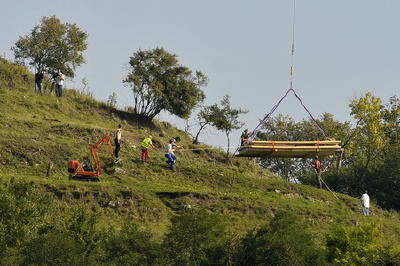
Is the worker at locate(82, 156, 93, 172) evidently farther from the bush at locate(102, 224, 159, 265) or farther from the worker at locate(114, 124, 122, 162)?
the bush at locate(102, 224, 159, 265)

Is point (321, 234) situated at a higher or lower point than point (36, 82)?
lower

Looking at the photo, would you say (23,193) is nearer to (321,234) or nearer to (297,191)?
(321,234)

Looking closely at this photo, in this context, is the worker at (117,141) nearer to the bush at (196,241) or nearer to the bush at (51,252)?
the bush at (196,241)

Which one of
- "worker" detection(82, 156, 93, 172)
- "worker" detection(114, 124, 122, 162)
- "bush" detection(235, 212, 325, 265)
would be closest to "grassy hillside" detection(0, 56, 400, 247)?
"worker" detection(114, 124, 122, 162)

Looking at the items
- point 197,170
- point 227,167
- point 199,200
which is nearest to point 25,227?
point 199,200

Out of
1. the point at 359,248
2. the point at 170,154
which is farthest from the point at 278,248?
the point at 170,154

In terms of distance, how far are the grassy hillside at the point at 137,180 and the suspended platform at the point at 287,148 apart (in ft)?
10.4

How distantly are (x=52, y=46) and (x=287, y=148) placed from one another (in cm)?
2759

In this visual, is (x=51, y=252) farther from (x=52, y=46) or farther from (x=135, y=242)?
(x=52, y=46)

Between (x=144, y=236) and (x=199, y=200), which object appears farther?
(x=199, y=200)

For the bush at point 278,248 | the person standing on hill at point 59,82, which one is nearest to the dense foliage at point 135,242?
the bush at point 278,248

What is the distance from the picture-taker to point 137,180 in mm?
47562

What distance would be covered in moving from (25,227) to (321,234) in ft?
54.0

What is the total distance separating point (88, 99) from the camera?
6556cm
